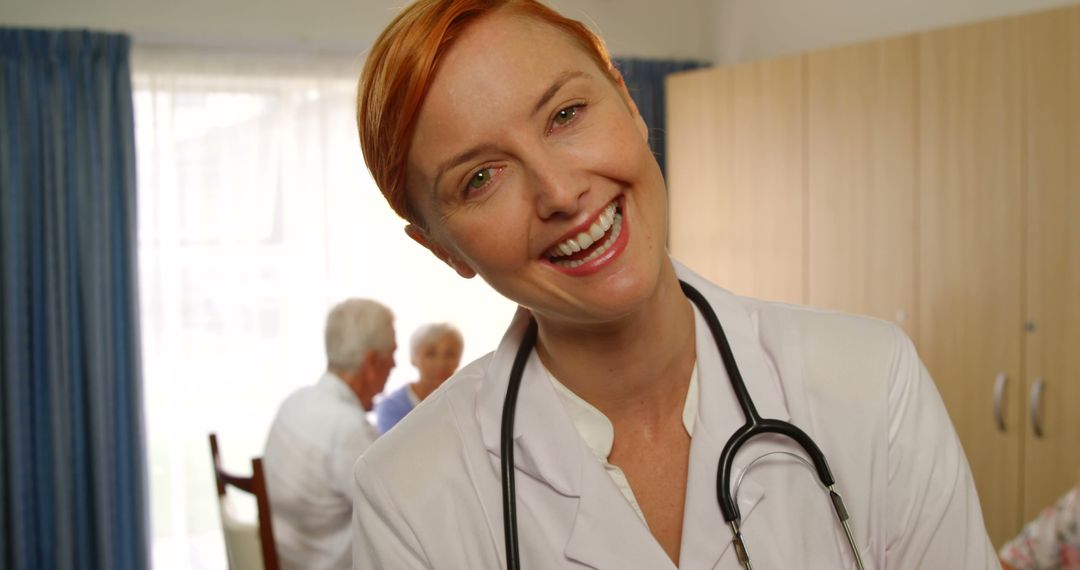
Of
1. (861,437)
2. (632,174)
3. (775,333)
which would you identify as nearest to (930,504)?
(861,437)

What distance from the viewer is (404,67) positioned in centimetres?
96

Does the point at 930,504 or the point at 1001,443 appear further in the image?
the point at 1001,443

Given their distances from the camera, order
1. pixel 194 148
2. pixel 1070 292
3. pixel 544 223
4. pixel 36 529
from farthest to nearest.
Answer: pixel 194 148 < pixel 36 529 < pixel 1070 292 < pixel 544 223

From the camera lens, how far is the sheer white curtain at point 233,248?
3.89 meters

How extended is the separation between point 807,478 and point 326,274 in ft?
11.1

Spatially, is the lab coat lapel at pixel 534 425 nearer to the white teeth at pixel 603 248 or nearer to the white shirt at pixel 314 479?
the white teeth at pixel 603 248

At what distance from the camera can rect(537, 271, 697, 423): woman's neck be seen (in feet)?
3.56

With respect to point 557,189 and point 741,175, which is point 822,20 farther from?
point 557,189

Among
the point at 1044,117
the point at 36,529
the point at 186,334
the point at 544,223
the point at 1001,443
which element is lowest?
the point at 36,529

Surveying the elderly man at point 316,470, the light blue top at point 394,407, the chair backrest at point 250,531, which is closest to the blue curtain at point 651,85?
Answer: the light blue top at point 394,407

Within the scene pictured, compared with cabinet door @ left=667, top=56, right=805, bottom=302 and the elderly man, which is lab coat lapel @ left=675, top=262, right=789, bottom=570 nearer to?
the elderly man

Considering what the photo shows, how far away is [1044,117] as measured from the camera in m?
2.77

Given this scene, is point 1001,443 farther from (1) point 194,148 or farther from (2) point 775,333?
(1) point 194,148

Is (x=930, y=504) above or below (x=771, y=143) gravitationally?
below
